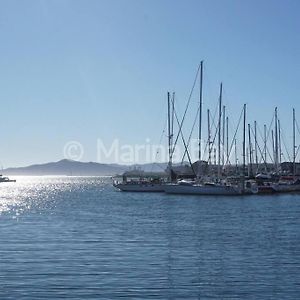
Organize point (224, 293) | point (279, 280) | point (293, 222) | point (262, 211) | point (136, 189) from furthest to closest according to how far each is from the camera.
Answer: point (136, 189)
point (262, 211)
point (293, 222)
point (279, 280)
point (224, 293)

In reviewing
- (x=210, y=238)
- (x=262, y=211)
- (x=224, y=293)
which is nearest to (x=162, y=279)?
(x=224, y=293)

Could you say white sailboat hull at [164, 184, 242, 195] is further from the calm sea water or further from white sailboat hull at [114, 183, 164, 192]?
the calm sea water

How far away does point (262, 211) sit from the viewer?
58.3 m

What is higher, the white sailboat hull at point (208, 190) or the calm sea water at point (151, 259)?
the white sailboat hull at point (208, 190)

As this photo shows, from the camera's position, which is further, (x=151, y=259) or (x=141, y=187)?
(x=141, y=187)

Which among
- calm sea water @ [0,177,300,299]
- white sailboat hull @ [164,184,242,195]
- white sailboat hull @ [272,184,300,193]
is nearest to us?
calm sea water @ [0,177,300,299]

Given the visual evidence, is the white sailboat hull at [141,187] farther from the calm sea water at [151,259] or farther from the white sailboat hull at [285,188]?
the calm sea water at [151,259]

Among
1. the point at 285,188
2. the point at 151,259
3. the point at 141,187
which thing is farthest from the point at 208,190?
the point at 151,259

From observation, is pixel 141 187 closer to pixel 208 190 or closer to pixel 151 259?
→ pixel 208 190

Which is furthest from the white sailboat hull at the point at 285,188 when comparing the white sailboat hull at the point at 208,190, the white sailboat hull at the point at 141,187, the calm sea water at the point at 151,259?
the calm sea water at the point at 151,259

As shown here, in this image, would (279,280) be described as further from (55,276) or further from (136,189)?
(136,189)

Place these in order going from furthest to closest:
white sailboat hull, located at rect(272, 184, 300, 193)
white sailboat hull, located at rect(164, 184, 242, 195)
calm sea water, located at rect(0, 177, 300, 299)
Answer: white sailboat hull, located at rect(272, 184, 300, 193)
white sailboat hull, located at rect(164, 184, 242, 195)
calm sea water, located at rect(0, 177, 300, 299)

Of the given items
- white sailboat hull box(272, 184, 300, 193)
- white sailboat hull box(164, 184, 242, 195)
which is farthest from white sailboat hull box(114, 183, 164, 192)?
white sailboat hull box(272, 184, 300, 193)

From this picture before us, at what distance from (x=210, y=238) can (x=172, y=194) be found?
171ft
